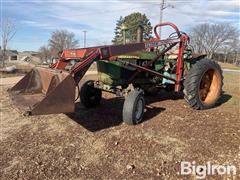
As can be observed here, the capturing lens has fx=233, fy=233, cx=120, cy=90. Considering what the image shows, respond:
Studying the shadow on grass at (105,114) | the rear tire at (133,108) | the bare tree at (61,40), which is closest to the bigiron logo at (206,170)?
the rear tire at (133,108)

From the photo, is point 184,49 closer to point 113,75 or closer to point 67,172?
point 113,75

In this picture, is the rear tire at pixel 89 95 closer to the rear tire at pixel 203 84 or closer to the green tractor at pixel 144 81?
the green tractor at pixel 144 81

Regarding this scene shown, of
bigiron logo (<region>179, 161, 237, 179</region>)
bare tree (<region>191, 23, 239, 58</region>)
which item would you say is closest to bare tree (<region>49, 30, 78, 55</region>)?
bare tree (<region>191, 23, 239, 58</region>)

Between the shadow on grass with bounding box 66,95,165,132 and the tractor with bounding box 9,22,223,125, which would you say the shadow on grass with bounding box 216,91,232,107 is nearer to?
the tractor with bounding box 9,22,223,125

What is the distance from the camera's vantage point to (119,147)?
13.0 feet

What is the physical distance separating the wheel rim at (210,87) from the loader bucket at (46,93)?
3759 mm

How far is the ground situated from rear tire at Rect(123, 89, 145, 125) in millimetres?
182

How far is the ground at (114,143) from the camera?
3305 millimetres

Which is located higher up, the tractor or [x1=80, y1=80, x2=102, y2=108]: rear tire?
the tractor

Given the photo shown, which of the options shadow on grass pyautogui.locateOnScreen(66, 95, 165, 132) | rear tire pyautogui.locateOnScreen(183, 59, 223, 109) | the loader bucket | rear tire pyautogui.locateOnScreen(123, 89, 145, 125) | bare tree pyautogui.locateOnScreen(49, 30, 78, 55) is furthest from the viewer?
bare tree pyautogui.locateOnScreen(49, 30, 78, 55)

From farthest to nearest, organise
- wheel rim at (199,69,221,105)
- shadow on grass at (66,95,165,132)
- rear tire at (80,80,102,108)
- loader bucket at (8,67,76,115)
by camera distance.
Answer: wheel rim at (199,69,221,105), rear tire at (80,80,102,108), shadow on grass at (66,95,165,132), loader bucket at (8,67,76,115)

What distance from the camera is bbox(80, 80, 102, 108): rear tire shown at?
610 centimetres

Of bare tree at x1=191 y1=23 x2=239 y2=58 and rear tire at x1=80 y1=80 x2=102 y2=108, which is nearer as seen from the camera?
rear tire at x1=80 y1=80 x2=102 y2=108

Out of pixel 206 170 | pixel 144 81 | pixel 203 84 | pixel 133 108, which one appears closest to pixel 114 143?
pixel 133 108
